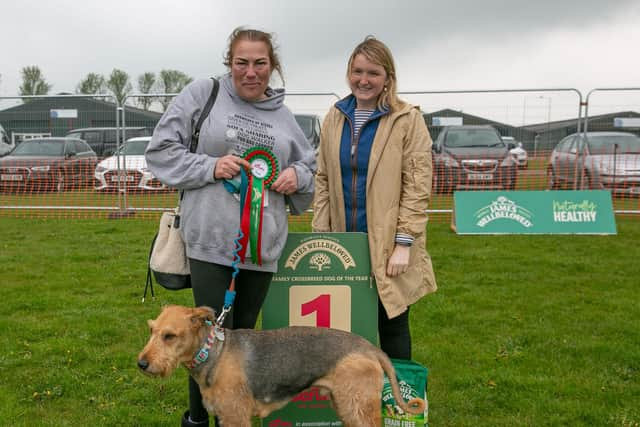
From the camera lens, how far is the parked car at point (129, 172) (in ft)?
38.9

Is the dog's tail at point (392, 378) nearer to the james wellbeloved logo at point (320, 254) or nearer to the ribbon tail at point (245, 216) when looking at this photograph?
the james wellbeloved logo at point (320, 254)

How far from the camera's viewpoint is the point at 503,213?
379 inches

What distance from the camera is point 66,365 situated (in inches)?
171

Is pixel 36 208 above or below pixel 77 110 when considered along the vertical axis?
below

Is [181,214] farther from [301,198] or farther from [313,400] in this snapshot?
[313,400]

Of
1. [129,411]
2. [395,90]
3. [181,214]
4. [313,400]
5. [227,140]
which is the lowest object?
[129,411]

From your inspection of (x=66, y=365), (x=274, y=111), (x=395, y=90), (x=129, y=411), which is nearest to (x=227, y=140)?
(x=274, y=111)

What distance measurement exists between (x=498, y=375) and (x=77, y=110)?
1110 cm

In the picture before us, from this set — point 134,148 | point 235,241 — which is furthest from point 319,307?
point 134,148

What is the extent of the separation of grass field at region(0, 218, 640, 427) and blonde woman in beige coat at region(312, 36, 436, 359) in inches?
47.9

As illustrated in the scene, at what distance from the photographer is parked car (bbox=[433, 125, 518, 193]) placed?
11.4 metres

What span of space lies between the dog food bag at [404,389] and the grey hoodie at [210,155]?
3.48ft

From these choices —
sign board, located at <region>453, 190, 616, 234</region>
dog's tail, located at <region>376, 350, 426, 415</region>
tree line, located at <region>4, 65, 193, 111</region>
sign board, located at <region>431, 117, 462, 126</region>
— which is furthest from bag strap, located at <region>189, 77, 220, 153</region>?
tree line, located at <region>4, 65, 193, 111</region>

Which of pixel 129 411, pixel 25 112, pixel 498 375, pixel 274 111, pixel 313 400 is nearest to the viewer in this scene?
pixel 274 111
